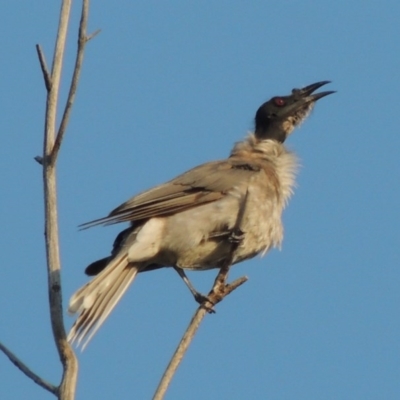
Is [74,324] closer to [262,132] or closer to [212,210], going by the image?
[212,210]

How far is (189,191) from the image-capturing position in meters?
7.84

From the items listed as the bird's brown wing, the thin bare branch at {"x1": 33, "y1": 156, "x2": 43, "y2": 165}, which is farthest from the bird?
the thin bare branch at {"x1": 33, "y1": 156, "x2": 43, "y2": 165}

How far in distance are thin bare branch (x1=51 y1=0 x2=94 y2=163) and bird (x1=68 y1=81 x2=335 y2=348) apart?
1.96 m

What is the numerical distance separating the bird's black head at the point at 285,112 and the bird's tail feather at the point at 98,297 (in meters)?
2.94

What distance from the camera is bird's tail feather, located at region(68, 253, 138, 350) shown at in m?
6.29

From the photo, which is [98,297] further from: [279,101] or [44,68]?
[279,101]

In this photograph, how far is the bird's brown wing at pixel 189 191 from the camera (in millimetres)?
7371

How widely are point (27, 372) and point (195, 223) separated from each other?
3.22 meters

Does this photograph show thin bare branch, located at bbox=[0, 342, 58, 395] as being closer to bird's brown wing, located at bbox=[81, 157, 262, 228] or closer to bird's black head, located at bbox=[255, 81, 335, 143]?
bird's brown wing, located at bbox=[81, 157, 262, 228]

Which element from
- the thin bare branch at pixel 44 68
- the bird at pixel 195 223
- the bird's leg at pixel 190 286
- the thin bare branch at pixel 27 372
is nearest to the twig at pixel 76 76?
the thin bare branch at pixel 44 68

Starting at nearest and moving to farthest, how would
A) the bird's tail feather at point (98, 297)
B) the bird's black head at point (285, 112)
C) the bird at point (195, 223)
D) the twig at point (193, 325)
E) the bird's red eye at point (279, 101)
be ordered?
the twig at point (193, 325) → the bird's tail feather at point (98, 297) → the bird at point (195, 223) → the bird's black head at point (285, 112) → the bird's red eye at point (279, 101)

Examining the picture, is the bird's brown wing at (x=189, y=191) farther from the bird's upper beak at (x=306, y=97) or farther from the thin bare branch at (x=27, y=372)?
the thin bare branch at (x=27, y=372)

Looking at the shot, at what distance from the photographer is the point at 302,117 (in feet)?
31.6

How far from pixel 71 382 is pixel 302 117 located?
5.87 metres
